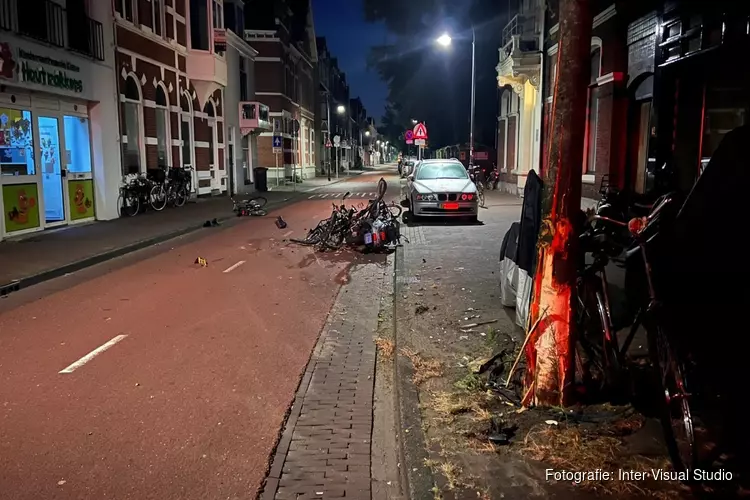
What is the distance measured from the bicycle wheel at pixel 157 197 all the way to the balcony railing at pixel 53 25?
483 cm

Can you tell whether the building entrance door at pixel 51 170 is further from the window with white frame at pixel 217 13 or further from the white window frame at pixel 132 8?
the window with white frame at pixel 217 13

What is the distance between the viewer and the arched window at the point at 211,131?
2766cm

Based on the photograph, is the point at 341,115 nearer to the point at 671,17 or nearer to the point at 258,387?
the point at 671,17

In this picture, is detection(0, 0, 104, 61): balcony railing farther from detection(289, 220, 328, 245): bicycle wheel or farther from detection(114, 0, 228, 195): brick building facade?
detection(289, 220, 328, 245): bicycle wheel

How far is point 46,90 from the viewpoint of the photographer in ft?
49.0

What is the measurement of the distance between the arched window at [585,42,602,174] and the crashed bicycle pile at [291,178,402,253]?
7.16m

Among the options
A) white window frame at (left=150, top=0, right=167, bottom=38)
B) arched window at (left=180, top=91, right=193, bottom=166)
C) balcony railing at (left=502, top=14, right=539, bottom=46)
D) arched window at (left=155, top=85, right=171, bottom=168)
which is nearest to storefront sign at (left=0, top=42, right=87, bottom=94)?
arched window at (left=155, top=85, right=171, bottom=168)

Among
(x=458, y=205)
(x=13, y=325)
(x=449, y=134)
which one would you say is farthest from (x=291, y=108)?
(x=13, y=325)

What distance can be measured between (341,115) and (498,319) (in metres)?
79.2

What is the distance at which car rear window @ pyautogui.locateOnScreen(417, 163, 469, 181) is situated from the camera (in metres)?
19.1

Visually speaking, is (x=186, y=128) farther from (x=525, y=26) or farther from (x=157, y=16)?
(x=525, y=26)

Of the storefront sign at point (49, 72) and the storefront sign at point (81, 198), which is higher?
the storefront sign at point (49, 72)

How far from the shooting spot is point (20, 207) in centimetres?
1442

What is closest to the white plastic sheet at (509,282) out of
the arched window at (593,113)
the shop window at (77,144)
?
the arched window at (593,113)
